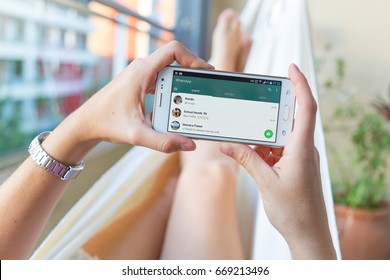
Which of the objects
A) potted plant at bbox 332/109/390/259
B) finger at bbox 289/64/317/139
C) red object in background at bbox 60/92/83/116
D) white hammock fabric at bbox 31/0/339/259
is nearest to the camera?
finger at bbox 289/64/317/139

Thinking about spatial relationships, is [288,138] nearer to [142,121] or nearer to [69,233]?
[142,121]

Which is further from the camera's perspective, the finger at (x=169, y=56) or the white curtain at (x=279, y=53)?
the white curtain at (x=279, y=53)

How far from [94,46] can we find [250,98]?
18.3 inches

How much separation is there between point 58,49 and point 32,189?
0.39 metres

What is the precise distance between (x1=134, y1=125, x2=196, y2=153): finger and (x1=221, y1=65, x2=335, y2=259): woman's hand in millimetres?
38

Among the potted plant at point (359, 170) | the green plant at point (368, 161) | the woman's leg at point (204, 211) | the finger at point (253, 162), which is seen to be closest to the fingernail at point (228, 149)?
the finger at point (253, 162)

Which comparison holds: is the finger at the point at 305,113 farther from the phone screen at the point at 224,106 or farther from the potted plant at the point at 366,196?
the potted plant at the point at 366,196

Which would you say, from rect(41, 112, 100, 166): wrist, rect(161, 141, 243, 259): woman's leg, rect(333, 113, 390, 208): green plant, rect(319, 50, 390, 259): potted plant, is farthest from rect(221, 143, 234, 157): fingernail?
rect(333, 113, 390, 208): green plant

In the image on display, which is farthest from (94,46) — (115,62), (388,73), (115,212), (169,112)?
(388,73)

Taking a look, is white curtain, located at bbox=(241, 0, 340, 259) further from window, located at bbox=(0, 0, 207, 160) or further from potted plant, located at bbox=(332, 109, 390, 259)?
potted plant, located at bbox=(332, 109, 390, 259)

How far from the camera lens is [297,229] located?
1.29ft

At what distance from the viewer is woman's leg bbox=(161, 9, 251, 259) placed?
0.63 m

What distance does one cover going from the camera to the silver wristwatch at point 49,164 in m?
0.41

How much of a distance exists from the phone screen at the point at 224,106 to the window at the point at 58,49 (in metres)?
0.22
